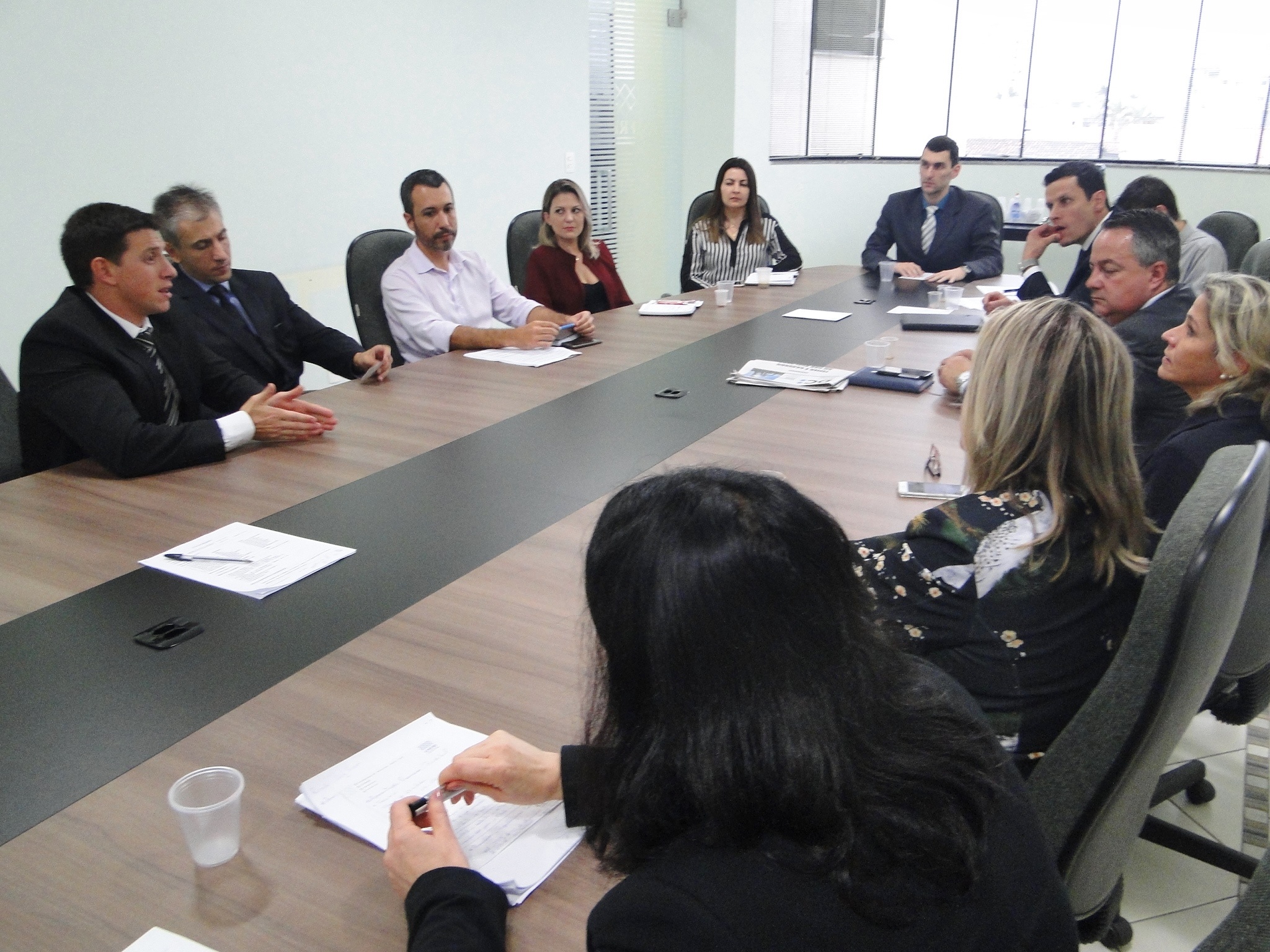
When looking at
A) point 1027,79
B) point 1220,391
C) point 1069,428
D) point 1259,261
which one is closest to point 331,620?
point 1069,428

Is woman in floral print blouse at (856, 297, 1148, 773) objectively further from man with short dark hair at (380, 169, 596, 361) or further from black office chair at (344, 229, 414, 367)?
black office chair at (344, 229, 414, 367)

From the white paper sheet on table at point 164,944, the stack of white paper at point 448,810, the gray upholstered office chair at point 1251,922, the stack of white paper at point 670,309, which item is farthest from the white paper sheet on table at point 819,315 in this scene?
the white paper sheet on table at point 164,944

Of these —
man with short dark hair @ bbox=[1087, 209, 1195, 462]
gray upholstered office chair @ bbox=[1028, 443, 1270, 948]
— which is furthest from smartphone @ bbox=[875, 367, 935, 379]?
gray upholstered office chair @ bbox=[1028, 443, 1270, 948]

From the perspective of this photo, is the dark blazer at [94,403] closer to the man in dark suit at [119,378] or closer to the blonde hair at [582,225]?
the man in dark suit at [119,378]

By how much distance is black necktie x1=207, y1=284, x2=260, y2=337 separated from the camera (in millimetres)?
2900

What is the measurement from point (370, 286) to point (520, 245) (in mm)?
934

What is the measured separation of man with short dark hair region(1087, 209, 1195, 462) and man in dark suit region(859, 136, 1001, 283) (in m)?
1.78

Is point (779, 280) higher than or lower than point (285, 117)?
lower

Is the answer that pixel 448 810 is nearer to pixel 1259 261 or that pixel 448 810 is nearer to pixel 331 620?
pixel 331 620

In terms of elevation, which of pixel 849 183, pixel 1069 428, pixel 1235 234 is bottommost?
pixel 1069 428

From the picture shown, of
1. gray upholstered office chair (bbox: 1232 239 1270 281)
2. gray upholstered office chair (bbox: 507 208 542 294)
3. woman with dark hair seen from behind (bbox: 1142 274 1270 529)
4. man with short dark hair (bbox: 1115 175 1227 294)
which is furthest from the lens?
gray upholstered office chair (bbox: 507 208 542 294)

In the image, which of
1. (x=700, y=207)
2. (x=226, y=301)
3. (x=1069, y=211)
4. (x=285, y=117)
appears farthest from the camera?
(x=700, y=207)

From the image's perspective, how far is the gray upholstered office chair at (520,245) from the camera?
4066 millimetres

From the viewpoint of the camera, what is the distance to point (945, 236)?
14.9 feet
